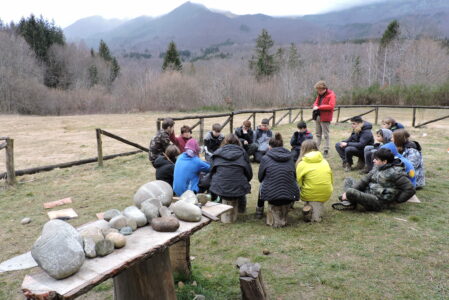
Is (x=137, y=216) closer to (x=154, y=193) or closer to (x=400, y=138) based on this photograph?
(x=154, y=193)

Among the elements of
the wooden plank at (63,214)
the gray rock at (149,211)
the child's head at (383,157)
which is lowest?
the wooden plank at (63,214)

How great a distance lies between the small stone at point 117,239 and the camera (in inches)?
89.0

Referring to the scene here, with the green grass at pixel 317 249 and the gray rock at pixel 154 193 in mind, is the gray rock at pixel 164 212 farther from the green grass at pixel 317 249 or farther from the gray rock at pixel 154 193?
the green grass at pixel 317 249

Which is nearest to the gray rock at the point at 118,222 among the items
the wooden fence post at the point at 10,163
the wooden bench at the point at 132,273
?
the wooden bench at the point at 132,273

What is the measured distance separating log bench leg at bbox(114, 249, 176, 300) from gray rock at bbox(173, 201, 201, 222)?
318 millimetres

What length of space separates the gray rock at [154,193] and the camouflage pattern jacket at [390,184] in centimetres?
315

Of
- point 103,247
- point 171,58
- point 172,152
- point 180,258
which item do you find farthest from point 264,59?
point 103,247

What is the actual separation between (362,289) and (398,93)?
26.4 metres

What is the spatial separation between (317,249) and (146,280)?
82.1 inches

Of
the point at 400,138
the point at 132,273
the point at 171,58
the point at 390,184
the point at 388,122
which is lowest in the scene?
the point at 132,273

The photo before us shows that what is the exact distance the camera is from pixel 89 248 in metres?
2.14

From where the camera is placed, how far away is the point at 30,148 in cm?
1362

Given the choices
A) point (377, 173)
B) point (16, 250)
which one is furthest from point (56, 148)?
point (377, 173)

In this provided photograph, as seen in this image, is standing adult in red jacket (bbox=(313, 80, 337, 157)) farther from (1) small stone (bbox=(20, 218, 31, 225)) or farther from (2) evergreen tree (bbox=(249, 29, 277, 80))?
(2) evergreen tree (bbox=(249, 29, 277, 80))
